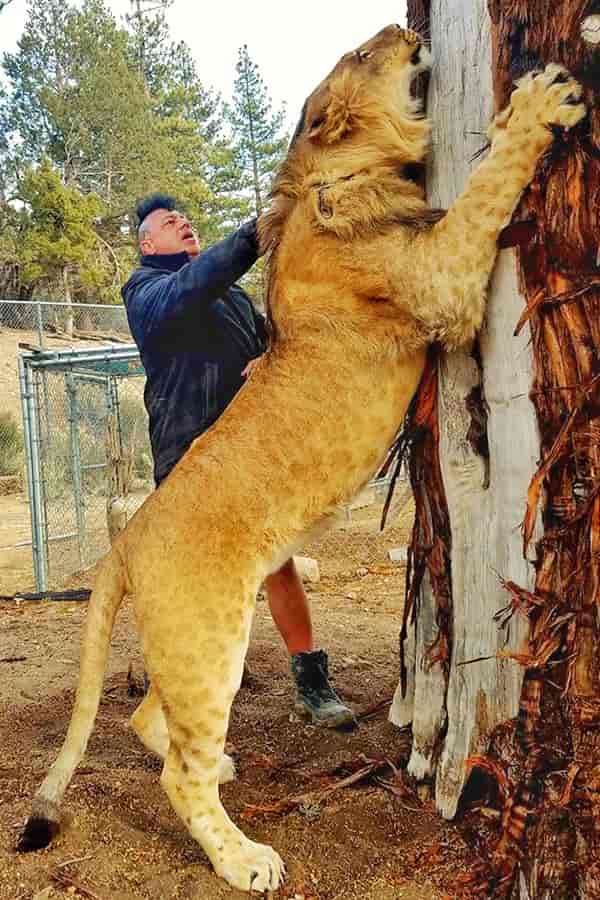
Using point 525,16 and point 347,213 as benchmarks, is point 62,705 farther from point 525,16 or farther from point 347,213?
point 525,16

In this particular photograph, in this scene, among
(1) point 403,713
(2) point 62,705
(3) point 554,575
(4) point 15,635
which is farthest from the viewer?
(4) point 15,635

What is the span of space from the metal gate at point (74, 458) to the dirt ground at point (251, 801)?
322 centimetres

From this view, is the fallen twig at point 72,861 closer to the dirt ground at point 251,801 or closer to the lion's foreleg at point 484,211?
the dirt ground at point 251,801

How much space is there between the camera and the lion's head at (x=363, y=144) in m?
2.96

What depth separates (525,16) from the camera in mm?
2416

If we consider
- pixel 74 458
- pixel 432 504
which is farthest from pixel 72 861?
pixel 74 458

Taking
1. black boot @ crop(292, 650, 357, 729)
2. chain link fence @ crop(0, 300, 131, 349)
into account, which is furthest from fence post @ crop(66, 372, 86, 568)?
chain link fence @ crop(0, 300, 131, 349)

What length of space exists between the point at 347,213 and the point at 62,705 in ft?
9.44

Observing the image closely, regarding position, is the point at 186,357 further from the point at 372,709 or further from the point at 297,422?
Answer: the point at 372,709

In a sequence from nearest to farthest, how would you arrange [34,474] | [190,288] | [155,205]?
[190,288] < [155,205] < [34,474]

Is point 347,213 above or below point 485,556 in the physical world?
above

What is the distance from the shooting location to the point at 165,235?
4.55 metres

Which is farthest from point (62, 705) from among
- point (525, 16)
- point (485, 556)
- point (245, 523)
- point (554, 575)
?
point (525, 16)

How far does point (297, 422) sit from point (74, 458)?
270 inches
